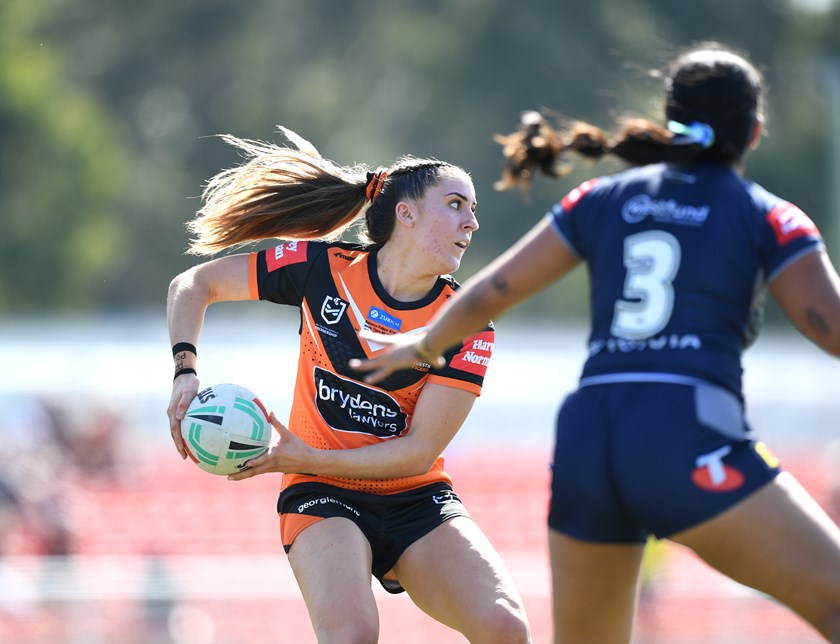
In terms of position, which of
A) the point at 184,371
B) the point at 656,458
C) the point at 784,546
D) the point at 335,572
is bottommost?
the point at 335,572

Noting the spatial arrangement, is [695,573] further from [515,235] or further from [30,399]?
[515,235]

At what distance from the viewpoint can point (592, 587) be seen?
12.5 feet

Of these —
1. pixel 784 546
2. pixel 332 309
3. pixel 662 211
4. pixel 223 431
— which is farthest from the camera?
pixel 332 309

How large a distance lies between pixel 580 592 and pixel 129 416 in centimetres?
1569

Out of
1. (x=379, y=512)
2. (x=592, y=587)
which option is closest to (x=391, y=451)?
(x=379, y=512)

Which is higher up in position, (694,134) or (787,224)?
(694,134)

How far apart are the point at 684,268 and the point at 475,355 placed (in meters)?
1.50

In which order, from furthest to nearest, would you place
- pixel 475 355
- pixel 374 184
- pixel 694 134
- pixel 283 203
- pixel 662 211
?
1. pixel 283 203
2. pixel 374 184
3. pixel 475 355
4. pixel 694 134
5. pixel 662 211

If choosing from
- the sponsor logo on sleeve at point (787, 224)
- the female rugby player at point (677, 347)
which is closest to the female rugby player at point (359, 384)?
the female rugby player at point (677, 347)

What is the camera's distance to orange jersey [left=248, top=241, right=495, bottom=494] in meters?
4.95

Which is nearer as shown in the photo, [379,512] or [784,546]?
[784,546]

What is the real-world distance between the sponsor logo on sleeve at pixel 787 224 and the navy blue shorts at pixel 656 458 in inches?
18.6

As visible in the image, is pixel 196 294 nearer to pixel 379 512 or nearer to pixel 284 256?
pixel 284 256

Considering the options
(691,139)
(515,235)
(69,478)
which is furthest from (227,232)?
(515,235)
